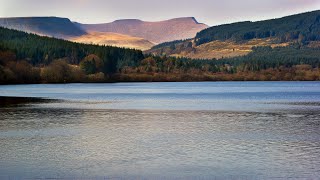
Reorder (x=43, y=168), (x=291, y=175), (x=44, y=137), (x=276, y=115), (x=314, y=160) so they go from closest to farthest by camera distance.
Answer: (x=291, y=175)
(x=43, y=168)
(x=314, y=160)
(x=44, y=137)
(x=276, y=115)

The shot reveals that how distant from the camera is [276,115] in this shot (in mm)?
61719

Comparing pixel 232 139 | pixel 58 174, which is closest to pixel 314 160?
pixel 232 139

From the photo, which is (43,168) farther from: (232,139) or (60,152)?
(232,139)

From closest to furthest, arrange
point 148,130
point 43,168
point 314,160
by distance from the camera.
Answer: point 43,168
point 314,160
point 148,130

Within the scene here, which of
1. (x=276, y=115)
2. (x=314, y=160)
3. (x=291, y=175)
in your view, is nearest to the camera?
(x=291, y=175)

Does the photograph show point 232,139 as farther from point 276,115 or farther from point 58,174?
point 276,115

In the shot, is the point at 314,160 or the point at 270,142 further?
the point at 270,142

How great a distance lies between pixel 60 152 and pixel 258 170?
1393cm

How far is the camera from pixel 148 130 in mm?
46250

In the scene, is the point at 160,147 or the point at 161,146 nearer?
the point at 160,147

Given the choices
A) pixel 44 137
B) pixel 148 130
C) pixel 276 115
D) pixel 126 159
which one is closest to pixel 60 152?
pixel 126 159

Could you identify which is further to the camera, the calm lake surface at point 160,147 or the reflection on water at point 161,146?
the reflection on water at point 161,146

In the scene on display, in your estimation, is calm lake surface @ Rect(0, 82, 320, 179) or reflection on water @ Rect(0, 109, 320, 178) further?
reflection on water @ Rect(0, 109, 320, 178)

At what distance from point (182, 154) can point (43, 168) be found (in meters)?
9.37
